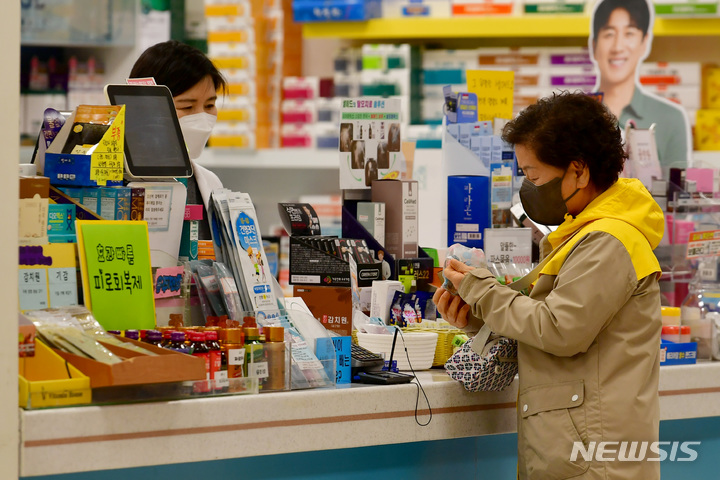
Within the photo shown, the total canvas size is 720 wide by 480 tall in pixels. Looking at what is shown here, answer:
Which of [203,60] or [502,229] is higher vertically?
[203,60]

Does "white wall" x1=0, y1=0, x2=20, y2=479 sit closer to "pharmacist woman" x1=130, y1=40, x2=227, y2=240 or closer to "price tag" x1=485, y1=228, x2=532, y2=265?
"pharmacist woman" x1=130, y1=40, x2=227, y2=240

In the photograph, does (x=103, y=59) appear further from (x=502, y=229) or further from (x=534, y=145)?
(x=534, y=145)

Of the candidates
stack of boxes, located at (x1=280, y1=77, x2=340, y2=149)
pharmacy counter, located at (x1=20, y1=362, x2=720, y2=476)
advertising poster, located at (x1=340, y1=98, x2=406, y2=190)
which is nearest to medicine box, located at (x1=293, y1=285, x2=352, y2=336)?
pharmacy counter, located at (x1=20, y1=362, x2=720, y2=476)

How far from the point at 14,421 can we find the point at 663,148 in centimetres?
407

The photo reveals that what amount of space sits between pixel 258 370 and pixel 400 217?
990 mm

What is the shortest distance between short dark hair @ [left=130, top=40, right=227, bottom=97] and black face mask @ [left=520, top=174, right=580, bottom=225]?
1.49 metres

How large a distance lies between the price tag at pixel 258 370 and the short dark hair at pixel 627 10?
3523 millimetres

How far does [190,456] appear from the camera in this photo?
6.56 feet

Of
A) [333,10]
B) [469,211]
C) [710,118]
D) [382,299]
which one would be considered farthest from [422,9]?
[382,299]

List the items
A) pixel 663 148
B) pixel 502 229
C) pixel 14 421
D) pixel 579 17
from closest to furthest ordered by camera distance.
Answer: pixel 14 421 < pixel 502 229 < pixel 663 148 < pixel 579 17

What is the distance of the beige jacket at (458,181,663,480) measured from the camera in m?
1.96

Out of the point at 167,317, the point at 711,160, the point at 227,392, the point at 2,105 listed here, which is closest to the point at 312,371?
the point at 227,392

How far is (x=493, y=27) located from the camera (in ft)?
18.0

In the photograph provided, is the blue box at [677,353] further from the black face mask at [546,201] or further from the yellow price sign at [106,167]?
the yellow price sign at [106,167]
